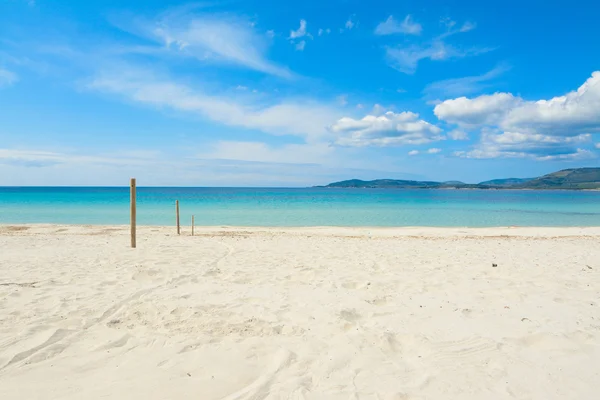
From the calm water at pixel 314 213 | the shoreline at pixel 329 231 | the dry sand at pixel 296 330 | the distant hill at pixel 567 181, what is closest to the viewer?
the dry sand at pixel 296 330

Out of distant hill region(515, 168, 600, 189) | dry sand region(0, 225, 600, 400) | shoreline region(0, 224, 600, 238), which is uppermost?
distant hill region(515, 168, 600, 189)

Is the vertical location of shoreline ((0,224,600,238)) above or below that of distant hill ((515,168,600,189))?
below

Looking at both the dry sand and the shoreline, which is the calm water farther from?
the dry sand

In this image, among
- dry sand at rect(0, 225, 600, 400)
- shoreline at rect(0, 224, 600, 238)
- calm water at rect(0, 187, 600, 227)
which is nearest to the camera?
dry sand at rect(0, 225, 600, 400)

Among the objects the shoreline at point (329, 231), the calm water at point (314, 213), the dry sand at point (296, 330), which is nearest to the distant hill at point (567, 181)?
the calm water at point (314, 213)

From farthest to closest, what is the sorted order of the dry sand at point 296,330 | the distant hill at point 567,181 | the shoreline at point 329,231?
the distant hill at point 567,181 → the shoreline at point 329,231 → the dry sand at point 296,330

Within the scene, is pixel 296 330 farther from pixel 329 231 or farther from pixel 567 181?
pixel 567 181

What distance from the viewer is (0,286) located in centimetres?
607

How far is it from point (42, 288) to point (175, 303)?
2.52 metres

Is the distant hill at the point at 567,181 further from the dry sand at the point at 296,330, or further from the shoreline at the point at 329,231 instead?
the dry sand at the point at 296,330

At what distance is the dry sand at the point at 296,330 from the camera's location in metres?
3.32

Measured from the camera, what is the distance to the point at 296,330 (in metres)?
4.55

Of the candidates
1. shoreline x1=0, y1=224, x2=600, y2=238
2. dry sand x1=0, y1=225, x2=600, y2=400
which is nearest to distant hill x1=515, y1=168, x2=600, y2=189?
shoreline x1=0, y1=224, x2=600, y2=238

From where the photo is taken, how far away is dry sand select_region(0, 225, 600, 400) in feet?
10.9
